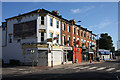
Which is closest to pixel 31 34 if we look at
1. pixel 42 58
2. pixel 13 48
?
pixel 42 58

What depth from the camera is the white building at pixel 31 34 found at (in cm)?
2505

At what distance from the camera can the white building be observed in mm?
25047

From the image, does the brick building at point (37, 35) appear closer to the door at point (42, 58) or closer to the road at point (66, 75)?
the door at point (42, 58)

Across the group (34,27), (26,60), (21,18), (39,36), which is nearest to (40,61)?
(26,60)

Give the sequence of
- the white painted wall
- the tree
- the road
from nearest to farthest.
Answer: the road, the white painted wall, the tree

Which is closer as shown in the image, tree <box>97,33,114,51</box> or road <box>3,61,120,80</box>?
road <box>3,61,120,80</box>

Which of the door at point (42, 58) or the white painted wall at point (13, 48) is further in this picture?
the white painted wall at point (13, 48)

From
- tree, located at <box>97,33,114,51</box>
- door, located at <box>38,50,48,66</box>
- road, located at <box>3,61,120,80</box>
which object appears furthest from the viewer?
tree, located at <box>97,33,114,51</box>

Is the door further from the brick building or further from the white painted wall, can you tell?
the white painted wall

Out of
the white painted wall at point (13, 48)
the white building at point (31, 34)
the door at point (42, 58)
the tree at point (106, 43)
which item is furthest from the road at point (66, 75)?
the tree at point (106, 43)

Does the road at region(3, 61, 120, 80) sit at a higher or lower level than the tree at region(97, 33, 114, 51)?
lower

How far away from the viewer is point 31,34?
25781 mm

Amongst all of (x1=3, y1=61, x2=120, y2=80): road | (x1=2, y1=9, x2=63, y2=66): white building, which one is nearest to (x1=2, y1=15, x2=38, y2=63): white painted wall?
(x1=2, y1=9, x2=63, y2=66): white building

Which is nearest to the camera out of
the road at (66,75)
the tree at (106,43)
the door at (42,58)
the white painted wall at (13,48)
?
the road at (66,75)
